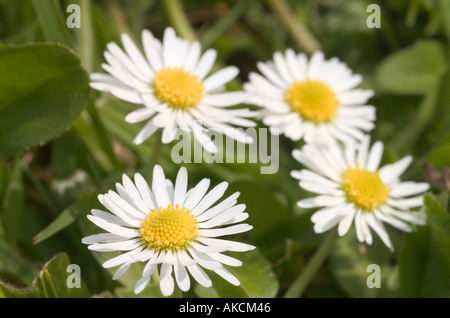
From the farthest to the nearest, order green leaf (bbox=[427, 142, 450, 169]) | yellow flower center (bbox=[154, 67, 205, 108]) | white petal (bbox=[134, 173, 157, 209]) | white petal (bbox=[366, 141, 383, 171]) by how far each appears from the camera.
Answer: green leaf (bbox=[427, 142, 450, 169]) → white petal (bbox=[366, 141, 383, 171]) → yellow flower center (bbox=[154, 67, 205, 108]) → white petal (bbox=[134, 173, 157, 209])

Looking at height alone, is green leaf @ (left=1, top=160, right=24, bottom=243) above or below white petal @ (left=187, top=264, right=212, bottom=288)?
above

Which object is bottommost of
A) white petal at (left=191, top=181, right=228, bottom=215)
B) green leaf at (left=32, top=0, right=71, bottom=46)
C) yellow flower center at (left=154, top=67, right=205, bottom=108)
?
white petal at (left=191, top=181, right=228, bottom=215)

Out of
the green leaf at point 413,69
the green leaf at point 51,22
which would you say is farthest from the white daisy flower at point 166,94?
the green leaf at point 413,69

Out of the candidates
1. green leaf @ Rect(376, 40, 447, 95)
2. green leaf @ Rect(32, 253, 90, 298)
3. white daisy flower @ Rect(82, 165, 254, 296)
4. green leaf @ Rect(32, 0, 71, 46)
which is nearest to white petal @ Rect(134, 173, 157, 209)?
white daisy flower @ Rect(82, 165, 254, 296)

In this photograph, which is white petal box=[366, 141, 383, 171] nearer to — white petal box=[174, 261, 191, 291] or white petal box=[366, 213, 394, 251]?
white petal box=[366, 213, 394, 251]

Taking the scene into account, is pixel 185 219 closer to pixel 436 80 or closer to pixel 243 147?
pixel 243 147

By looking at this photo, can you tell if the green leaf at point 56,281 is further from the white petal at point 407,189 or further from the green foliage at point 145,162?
the white petal at point 407,189

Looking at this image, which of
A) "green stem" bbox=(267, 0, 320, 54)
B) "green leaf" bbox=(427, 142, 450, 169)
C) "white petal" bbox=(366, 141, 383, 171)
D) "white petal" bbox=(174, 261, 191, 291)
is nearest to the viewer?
"white petal" bbox=(174, 261, 191, 291)

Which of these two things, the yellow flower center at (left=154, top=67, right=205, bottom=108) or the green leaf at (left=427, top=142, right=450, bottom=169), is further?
the green leaf at (left=427, top=142, right=450, bottom=169)
